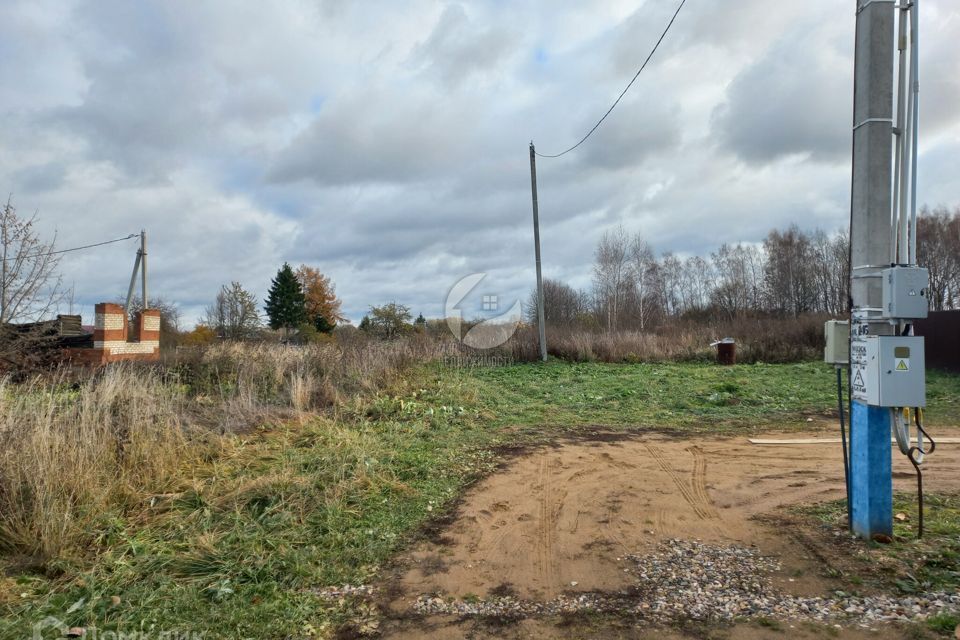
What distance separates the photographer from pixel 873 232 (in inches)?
156

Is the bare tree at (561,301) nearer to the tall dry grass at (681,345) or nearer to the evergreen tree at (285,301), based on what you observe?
the tall dry grass at (681,345)

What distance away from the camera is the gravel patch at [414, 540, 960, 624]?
3.11 meters

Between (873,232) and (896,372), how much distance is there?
1.01m

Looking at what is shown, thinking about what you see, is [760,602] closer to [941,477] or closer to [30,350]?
[941,477]

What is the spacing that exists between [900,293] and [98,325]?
18.9 m

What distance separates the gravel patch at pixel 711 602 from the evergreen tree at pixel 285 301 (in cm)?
4828

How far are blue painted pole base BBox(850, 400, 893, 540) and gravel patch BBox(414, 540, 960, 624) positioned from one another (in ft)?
2.54

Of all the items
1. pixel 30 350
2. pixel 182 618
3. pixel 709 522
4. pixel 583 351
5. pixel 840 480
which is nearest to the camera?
pixel 182 618

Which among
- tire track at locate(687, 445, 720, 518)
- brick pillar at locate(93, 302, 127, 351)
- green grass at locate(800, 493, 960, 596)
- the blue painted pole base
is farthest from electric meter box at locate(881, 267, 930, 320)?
brick pillar at locate(93, 302, 127, 351)

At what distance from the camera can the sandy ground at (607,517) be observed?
3615 mm

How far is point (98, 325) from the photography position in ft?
53.4

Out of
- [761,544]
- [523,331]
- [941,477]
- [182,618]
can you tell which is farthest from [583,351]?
[182,618]

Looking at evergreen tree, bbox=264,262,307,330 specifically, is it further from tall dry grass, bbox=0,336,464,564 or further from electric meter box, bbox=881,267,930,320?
electric meter box, bbox=881,267,930,320

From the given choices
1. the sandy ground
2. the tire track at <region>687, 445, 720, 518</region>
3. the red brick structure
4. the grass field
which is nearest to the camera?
the grass field
